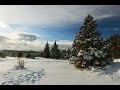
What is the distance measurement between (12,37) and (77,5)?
2.68m

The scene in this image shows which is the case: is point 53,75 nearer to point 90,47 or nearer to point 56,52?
point 90,47

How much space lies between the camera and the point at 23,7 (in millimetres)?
9406

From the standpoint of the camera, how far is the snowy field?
29.8 feet

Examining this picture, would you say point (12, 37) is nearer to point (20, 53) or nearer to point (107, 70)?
point (20, 53)

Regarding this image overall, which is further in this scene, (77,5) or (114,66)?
(114,66)

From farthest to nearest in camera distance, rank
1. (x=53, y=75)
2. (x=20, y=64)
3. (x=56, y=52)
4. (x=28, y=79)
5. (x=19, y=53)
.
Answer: (x=56, y=52)
(x=20, y=64)
(x=19, y=53)
(x=53, y=75)
(x=28, y=79)

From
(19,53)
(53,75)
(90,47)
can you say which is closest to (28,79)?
(53,75)

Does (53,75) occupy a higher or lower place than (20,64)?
lower

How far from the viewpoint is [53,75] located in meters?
9.74

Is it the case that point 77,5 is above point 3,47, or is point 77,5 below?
above

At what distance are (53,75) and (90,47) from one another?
73.0 inches

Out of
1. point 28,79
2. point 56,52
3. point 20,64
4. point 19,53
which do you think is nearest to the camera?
point 28,79

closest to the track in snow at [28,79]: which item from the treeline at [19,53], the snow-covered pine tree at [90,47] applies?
the treeline at [19,53]
